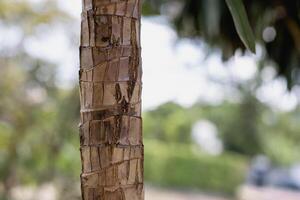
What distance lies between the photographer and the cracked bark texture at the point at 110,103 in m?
0.91

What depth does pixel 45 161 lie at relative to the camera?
7477mm

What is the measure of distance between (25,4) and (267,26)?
4.90 metres

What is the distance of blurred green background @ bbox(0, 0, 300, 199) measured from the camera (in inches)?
128

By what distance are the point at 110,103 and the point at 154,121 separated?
16062mm

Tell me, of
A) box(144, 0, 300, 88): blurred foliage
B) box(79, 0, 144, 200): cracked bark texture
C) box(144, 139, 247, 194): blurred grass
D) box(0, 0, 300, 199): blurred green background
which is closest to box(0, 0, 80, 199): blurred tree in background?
box(0, 0, 300, 199): blurred green background

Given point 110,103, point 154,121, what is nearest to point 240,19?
point 110,103

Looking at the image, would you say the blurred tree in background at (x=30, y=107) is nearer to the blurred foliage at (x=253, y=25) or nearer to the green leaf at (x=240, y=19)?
the blurred foliage at (x=253, y=25)

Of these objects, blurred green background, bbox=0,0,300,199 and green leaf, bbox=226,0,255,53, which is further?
blurred green background, bbox=0,0,300,199

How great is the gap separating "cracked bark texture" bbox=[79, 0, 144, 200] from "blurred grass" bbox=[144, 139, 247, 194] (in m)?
12.3

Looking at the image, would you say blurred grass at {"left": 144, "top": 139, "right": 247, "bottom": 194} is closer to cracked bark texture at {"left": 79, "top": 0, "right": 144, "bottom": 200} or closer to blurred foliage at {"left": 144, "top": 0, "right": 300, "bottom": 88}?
blurred foliage at {"left": 144, "top": 0, "right": 300, "bottom": 88}

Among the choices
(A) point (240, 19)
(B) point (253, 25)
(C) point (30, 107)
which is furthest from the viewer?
(C) point (30, 107)

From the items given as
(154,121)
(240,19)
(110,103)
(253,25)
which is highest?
(253,25)

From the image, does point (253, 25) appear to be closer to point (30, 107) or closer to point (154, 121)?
point (30, 107)

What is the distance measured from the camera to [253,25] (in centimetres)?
275
